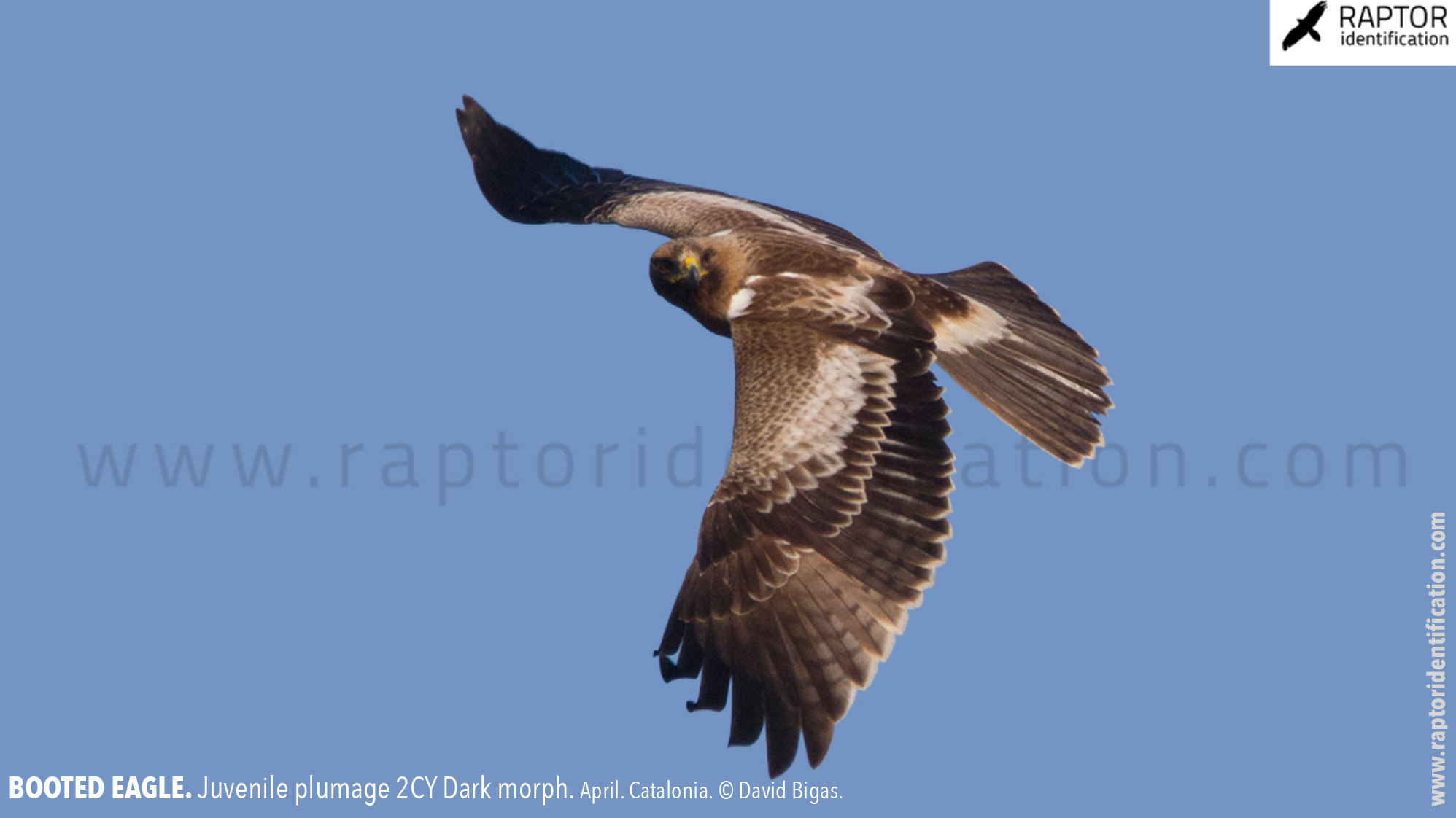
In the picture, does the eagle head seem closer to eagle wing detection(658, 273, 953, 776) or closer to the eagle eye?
the eagle eye

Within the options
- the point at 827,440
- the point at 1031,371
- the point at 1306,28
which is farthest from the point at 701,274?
the point at 1306,28

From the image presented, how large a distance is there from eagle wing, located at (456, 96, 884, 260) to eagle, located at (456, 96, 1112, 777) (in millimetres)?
701

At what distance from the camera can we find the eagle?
581 cm

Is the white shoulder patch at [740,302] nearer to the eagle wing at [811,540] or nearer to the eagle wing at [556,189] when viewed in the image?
the eagle wing at [811,540]

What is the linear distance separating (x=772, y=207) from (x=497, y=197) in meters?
1.56

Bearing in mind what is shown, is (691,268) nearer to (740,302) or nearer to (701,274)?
(701,274)

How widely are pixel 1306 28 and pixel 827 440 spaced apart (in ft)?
10.2

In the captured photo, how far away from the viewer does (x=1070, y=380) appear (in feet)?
22.5

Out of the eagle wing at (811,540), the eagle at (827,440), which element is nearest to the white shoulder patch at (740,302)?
the eagle at (827,440)

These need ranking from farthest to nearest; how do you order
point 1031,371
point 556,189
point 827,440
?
point 556,189 < point 1031,371 < point 827,440

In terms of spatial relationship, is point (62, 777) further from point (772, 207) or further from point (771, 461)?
point (772, 207)

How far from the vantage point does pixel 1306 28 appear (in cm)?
688

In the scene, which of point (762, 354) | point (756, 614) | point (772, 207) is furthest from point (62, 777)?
point (772, 207)

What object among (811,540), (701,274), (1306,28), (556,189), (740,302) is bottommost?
(811,540)
